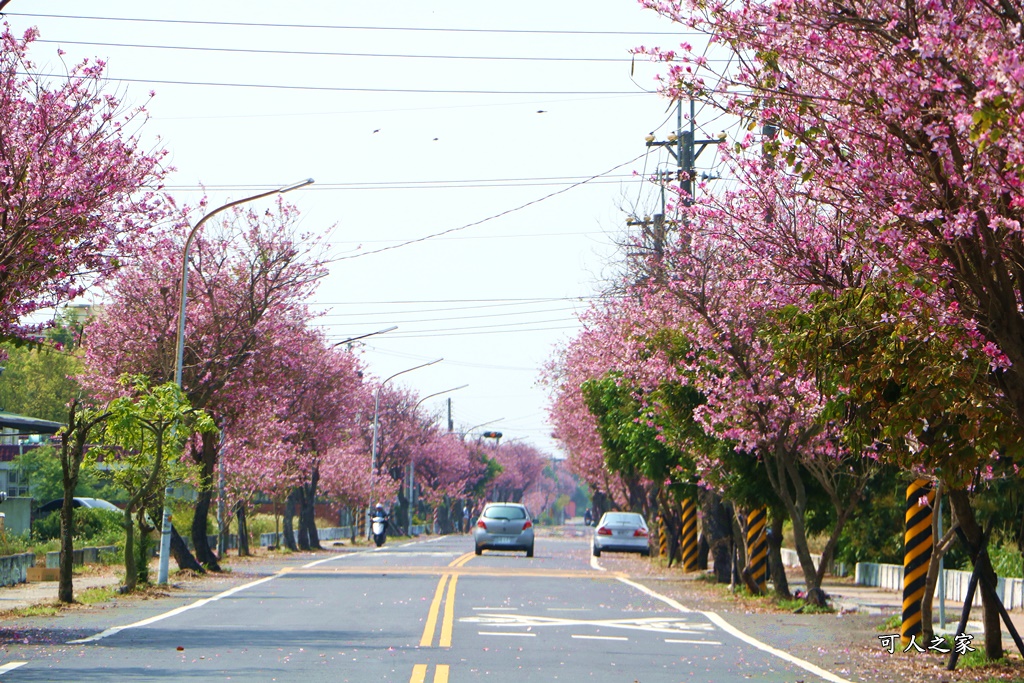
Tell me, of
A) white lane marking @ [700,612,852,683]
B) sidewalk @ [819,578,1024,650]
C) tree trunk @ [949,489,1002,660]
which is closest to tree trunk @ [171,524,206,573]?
sidewalk @ [819,578,1024,650]

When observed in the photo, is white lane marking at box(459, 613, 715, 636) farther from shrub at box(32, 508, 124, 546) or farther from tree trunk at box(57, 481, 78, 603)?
shrub at box(32, 508, 124, 546)

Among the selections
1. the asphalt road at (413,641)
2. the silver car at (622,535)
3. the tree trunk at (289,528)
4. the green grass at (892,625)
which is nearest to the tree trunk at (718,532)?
the asphalt road at (413,641)

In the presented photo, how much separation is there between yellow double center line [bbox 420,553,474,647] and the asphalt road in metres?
0.02

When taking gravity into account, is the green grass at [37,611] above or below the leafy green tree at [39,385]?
below

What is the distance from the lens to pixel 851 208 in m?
10.6

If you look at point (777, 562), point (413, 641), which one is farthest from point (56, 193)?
point (777, 562)

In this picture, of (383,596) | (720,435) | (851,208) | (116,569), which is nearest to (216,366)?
(116,569)

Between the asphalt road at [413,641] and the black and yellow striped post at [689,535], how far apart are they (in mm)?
10413

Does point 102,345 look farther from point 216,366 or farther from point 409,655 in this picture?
point 409,655

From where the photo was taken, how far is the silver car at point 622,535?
45719 mm

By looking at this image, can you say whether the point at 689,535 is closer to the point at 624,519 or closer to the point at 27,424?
the point at 624,519

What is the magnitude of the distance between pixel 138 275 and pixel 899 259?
2448cm

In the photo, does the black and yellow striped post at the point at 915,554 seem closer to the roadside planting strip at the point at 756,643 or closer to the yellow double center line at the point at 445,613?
the roadside planting strip at the point at 756,643

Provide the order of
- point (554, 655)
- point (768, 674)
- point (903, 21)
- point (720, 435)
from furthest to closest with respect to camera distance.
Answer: point (720, 435) < point (554, 655) < point (768, 674) < point (903, 21)
